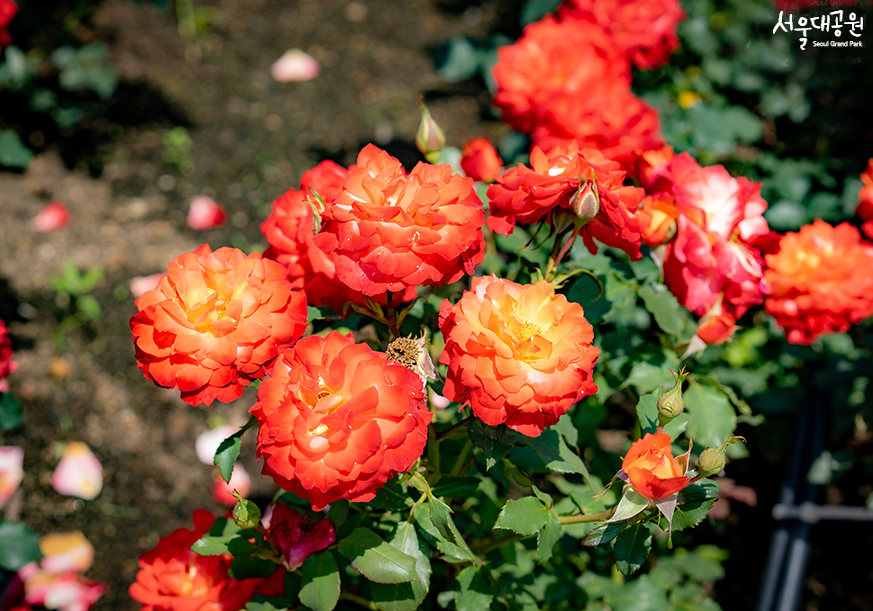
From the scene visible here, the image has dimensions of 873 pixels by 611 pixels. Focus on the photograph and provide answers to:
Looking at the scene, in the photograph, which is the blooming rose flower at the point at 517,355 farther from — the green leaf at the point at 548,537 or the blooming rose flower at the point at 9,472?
the blooming rose flower at the point at 9,472

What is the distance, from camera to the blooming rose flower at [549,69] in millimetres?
1357

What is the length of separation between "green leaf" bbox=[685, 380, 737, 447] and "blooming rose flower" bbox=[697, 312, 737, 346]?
0.42ft

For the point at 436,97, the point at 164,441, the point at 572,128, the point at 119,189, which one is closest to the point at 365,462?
the point at 572,128

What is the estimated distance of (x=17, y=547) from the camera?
4.14 feet

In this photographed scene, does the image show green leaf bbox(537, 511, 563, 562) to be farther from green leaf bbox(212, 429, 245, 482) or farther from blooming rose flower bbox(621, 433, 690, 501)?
green leaf bbox(212, 429, 245, 482)

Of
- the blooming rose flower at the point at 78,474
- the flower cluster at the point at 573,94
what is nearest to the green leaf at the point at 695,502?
the flower cluster at the point at 573,94

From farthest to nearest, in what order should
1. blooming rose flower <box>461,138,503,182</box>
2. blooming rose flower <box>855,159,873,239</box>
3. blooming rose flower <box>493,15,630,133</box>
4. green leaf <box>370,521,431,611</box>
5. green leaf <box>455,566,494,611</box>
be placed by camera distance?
blooming rose flower <box>493,15,630,133</box> → blooming rose flower <box>855,159,873,239</box> → blooming rose flower <box>461,138,503,182</box> → green leaf <box>455,566,494,611</box> → green leaf <box>370,521,431,611</box>

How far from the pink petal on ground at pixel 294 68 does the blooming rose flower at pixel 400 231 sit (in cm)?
216

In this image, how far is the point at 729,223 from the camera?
900 millimetres

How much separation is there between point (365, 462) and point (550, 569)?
779 millimetres

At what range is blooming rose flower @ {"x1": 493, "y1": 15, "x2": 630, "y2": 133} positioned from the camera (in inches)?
53.4

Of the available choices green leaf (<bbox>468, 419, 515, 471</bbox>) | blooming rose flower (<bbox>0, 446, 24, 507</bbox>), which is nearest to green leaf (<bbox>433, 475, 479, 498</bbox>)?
green leaf (<bbox>468, 419, 515, 471</bbox>)

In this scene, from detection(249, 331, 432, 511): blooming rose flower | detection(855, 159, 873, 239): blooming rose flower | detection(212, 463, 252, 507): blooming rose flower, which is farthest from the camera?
detection(212, 463, 252, 507): blooming rose flower

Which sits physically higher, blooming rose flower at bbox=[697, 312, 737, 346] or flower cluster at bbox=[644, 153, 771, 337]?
flower cluster at bbox=[644, 153, 771, 337]
